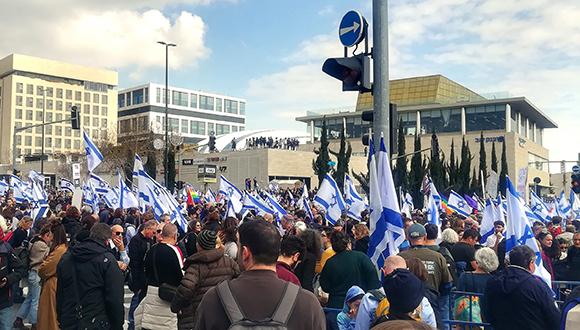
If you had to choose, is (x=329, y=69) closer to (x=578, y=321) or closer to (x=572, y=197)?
(x=578, y=321)

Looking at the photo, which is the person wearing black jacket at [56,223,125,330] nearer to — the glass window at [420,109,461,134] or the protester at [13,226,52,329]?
the protester at [13,226,52,329]

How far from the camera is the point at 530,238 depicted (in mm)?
6723

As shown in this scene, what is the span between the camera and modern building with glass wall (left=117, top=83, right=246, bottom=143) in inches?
5079

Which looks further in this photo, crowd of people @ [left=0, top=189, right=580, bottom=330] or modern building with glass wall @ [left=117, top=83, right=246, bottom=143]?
modern building with glass wall @ [left=117, top=83, right=246, bottom=143]

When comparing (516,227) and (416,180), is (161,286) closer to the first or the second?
(516,227)

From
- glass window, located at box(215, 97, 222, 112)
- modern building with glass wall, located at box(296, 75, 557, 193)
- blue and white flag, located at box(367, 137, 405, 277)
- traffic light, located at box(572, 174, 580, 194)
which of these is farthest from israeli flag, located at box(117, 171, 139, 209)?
glass window, located at box(215, 97, 222, 112)

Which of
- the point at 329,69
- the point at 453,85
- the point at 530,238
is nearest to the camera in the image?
the point at 530,238

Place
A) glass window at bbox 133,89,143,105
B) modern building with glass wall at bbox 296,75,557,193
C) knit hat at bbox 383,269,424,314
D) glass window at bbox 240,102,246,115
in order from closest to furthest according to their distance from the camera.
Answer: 1. knit hat at bbox 383,269,424,314
2. modern building with glass wall at bbox 296,75,557,193
3. glass window at bbox 133,89,143,105
4. glass window at bbox 240,102,246,115

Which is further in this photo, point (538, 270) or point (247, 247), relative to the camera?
point (538, 270)

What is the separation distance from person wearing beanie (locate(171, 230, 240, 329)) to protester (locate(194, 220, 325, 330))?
2.26m

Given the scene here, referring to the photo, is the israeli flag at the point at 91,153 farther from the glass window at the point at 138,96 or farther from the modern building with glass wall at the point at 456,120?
the glass window at the point at 138,96

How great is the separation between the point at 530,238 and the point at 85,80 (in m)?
142

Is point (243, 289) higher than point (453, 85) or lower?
lower

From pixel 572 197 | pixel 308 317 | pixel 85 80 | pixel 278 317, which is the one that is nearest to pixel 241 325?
pixel 278 317
